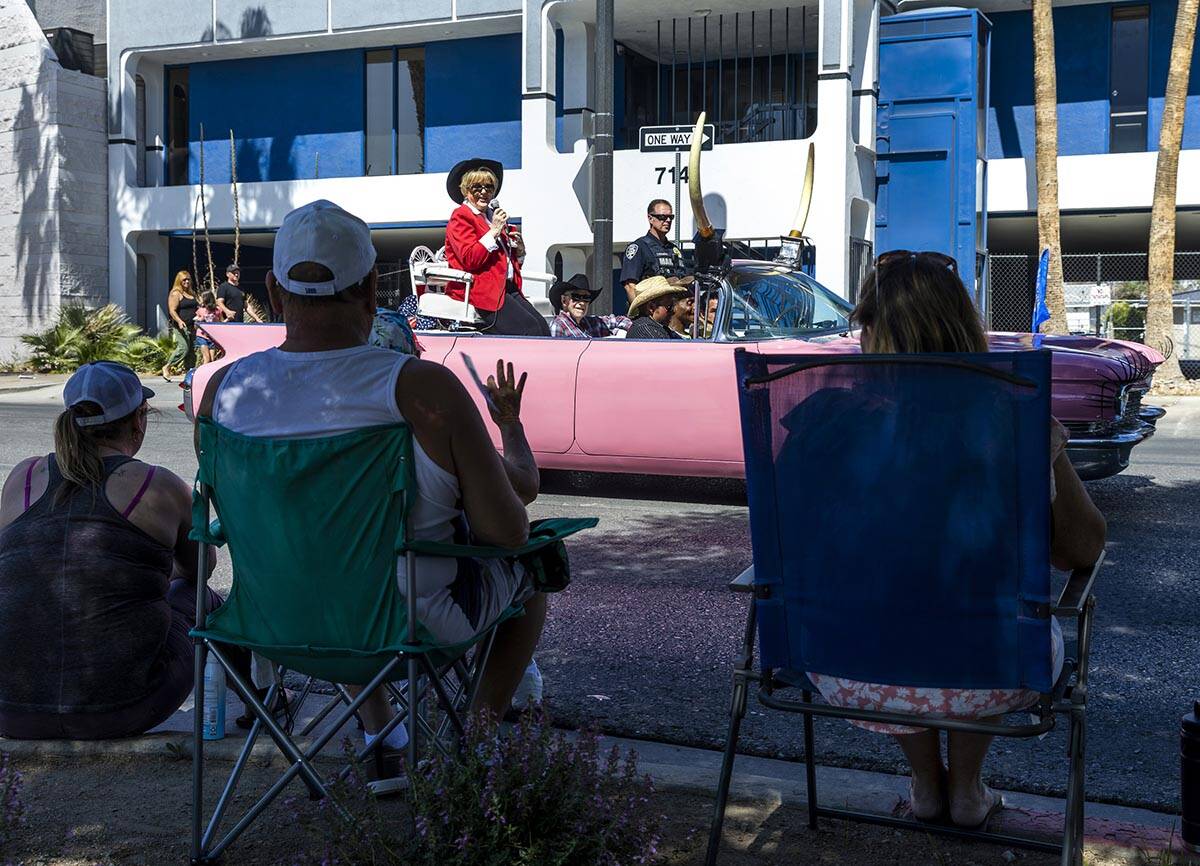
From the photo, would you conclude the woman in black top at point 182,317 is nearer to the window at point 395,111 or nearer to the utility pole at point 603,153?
the window at point 395,111

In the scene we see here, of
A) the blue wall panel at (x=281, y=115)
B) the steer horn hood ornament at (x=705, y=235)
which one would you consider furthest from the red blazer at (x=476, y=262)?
the blue wall panel at (x=281, y=115)

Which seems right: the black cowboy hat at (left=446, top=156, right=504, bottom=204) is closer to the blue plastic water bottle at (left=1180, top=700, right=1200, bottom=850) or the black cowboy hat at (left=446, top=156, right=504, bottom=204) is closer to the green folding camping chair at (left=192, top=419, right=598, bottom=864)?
the green folding camping chair at (left=192, top=419, right=598, bottom=864)

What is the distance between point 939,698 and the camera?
3059 millimetres

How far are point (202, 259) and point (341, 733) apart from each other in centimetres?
2473

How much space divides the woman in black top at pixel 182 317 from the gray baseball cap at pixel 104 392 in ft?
54.6

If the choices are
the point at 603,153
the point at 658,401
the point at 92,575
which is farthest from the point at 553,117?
the point at 92,575

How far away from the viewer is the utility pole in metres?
13.3

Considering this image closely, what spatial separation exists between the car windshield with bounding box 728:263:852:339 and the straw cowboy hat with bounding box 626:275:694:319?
1.73 feet

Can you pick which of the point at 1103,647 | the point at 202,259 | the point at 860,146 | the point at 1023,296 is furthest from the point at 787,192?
the point at 1103,647

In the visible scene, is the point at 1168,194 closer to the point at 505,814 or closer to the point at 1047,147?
the point at 1047,147

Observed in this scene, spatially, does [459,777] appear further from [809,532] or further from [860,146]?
[860,146]

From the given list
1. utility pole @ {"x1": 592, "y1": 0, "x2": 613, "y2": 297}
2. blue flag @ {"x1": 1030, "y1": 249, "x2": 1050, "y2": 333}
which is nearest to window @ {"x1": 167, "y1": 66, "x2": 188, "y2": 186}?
utility pole @ {"x1": 592, "y1": 0, "x2": 613, "y2": 297}

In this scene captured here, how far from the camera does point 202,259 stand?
27484mm

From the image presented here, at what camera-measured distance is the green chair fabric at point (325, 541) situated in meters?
3.11
